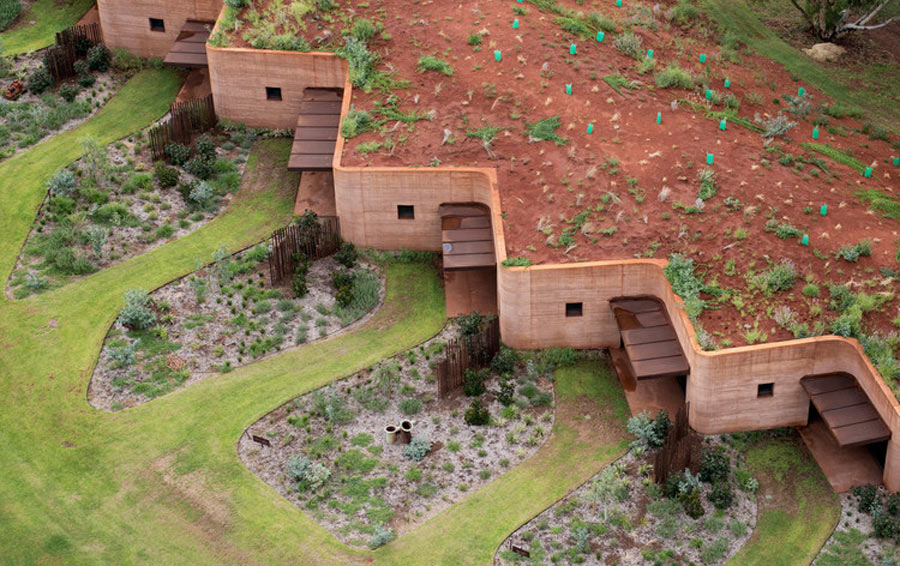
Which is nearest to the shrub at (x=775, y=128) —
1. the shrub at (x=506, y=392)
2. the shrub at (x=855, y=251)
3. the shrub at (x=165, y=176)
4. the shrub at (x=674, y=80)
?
the shrub at (x=674, y=80)

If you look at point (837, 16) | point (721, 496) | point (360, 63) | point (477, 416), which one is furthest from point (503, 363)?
point (837, 16)

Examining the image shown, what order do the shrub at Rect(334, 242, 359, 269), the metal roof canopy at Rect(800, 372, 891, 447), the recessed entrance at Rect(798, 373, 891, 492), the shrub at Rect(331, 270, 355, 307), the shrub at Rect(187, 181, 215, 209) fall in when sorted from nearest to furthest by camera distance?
1. the metal roof canopy at Rect(800, 372, 891, 447)
2. the recessed entrance at Rect(798, 373, 891, 492)
3. the shrub at Rect(331, 270, 355, 307)
4. the shrub at Rect(334, 242, 359, 269)
5. the shrub at Rect(187, 181, 215, 209)

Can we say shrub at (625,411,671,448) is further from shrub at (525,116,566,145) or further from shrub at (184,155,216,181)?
shrub at (184,155,216,181)

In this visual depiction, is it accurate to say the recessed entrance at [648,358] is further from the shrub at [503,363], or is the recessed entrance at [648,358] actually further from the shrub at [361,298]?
the shrub at [361,298]

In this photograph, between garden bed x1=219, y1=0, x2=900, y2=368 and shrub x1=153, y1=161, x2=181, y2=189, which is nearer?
garden bed x1=219, y1=0, x2=900, y2=368

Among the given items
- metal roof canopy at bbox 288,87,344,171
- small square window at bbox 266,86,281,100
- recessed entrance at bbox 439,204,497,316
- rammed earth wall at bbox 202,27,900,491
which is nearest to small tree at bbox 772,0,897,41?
rammed earth wall at bbox 202,27,900,491

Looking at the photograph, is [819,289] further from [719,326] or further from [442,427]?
[442,427]
